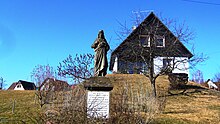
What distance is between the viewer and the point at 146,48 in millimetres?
23500

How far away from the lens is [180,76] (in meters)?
27.2

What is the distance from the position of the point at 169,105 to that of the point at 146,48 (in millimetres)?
6326

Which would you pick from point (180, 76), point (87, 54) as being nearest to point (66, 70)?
point (87, 54)

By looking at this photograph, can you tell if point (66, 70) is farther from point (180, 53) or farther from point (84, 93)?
point (84, 93)

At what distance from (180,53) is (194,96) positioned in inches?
423

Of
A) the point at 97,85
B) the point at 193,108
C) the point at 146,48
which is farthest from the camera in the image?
the point at 146,48

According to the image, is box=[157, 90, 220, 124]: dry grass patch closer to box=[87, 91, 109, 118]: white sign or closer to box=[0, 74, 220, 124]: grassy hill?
box=[0, 74, 220, 124]: grassy hill

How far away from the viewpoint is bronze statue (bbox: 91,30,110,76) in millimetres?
10484

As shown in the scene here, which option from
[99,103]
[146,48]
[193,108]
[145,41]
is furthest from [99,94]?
[145,41]

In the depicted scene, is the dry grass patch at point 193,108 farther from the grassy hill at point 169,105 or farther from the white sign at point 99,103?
the white sign at point 99,103

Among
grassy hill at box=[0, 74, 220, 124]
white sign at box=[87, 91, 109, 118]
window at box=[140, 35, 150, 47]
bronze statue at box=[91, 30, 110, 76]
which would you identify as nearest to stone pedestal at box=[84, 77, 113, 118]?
white sign at box=[87, 91, 109, 118]

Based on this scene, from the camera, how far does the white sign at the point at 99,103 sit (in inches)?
356

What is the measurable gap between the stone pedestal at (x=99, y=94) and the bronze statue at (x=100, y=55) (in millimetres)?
482

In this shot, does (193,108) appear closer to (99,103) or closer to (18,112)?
(99,103)
